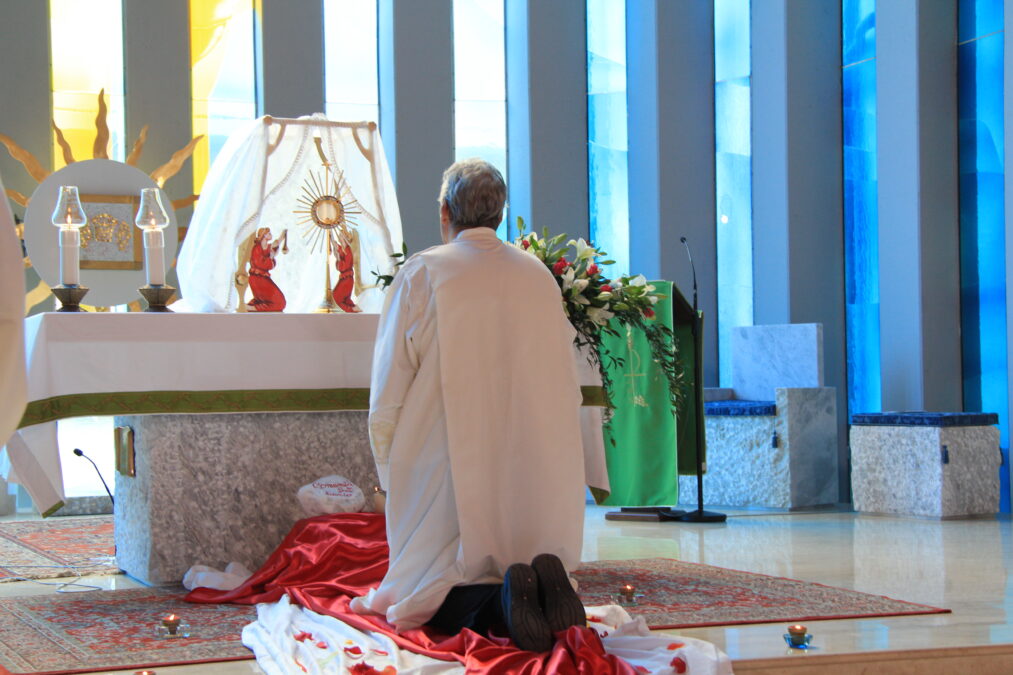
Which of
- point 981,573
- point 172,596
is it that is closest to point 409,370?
point 172,596

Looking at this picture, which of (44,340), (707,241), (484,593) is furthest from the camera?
(707,241)

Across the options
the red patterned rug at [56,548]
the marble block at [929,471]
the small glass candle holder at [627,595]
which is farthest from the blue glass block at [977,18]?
the red patterned rug at [56,548]

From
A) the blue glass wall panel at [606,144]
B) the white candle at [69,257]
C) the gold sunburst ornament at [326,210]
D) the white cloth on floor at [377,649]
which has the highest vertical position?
the blue glass wall panel at [606,144]

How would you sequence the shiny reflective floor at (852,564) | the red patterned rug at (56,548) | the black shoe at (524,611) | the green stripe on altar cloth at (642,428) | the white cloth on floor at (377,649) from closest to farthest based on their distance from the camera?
the white cloth on floor at (377,649), the black shoe at (524,611), the shiny reflective floor at (852,564), the red patterned rug at (56,548), the green stripe on altar cloth at (642,428)

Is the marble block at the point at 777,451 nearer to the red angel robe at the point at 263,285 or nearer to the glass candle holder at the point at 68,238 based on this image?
the red angel robe at the point at 263,285

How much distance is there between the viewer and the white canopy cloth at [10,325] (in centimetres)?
148

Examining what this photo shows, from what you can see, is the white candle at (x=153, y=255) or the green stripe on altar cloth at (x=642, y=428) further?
the green stripe on altar cloth at (x=642, y=428)

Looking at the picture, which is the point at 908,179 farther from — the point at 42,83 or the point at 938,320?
the point at 42,83

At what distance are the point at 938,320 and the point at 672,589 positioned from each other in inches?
187

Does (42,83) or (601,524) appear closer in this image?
(601,524)

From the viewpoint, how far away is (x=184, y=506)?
518 cm

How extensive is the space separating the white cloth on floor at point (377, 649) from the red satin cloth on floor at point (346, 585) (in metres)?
0.07

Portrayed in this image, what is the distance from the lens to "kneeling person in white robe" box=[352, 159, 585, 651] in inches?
157

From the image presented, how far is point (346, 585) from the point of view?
4.63m
